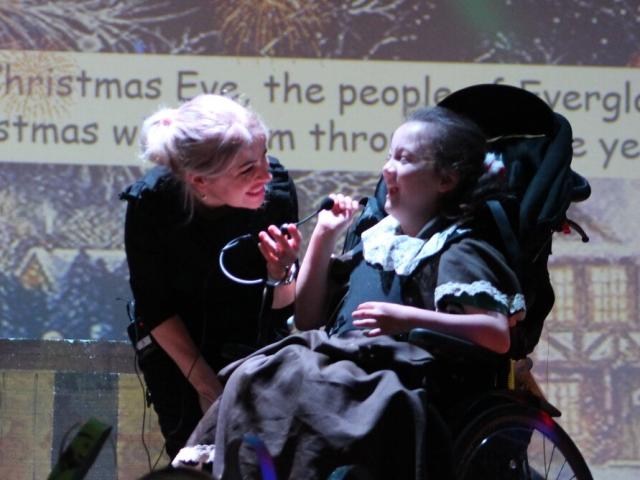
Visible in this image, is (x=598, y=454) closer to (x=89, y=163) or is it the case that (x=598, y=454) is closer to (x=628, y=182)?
(x=628, y=182)

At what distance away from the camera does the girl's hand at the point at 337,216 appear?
2771mm

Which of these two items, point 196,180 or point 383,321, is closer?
point 383,321

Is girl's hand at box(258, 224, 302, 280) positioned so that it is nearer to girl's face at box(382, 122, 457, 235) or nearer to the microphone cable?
the microphone cable

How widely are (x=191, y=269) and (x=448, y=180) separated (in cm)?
58

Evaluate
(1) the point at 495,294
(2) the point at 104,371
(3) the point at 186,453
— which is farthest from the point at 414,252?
(2) the point at 104,371

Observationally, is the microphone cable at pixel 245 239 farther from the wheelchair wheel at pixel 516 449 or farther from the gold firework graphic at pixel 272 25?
the gold firework graphic at pixel 272 25

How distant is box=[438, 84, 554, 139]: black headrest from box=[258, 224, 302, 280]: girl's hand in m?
0.44

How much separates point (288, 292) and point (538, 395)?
1.83ft

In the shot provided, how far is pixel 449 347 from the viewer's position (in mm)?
2502

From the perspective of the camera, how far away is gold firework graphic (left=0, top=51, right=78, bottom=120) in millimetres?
4371

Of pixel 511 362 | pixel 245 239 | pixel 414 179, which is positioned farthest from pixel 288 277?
pixel 511 362

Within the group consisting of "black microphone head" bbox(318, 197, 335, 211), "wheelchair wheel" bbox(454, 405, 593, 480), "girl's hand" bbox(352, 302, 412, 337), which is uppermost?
"black microphone head" bbox(318, 197, 335, 211)

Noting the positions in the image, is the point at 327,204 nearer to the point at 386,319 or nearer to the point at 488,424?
the point at 386,319

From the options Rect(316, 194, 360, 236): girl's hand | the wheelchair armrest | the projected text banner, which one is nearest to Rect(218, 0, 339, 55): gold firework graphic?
the projected text banner
